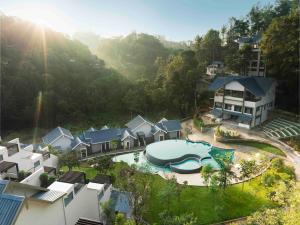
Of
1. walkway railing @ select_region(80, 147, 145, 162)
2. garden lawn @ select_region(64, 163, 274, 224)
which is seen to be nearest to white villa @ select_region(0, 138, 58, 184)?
walkway railing @ select_region(80, 147, 145, 162)

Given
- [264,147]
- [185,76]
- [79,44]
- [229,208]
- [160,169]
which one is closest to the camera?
[229,208]

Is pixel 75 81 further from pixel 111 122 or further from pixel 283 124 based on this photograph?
pixel 283 124

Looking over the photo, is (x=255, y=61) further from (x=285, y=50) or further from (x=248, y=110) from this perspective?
(x=248, y=110)

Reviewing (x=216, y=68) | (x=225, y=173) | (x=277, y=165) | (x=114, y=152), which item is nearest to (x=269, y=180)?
(x=225, y=173)

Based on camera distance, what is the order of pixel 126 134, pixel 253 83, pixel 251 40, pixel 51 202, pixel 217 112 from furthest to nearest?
pixel 251 40, pixel 217 112, pixel 253 83, pixel 126 134, pixel 51 202

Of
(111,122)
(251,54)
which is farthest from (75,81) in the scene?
(251,54)

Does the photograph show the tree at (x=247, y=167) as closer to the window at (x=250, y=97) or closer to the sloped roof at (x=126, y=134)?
the sloped roof at (x=126, y=134)
